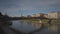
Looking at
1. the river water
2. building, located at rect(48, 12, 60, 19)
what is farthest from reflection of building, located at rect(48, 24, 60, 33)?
building, located at rect(48, 12, 60, 19)

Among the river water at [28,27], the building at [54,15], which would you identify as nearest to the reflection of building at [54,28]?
the river water at [28,27]

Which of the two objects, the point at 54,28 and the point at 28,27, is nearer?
the point at 28,27

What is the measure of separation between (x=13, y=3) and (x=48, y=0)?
62 cm

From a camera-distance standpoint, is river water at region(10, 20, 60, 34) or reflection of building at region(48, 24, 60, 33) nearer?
river water at region(10, 20, 60, 34)

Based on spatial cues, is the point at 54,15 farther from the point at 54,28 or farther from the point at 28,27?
the point at 28,27

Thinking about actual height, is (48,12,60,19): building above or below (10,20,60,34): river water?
above

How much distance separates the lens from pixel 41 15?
1875 mm

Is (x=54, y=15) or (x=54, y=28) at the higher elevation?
(x=54, y=15)

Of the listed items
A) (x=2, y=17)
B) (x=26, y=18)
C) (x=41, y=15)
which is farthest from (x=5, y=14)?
(x=41, y=15)

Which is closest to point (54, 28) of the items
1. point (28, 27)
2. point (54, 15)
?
point (54, 15)

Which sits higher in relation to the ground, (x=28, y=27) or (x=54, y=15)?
(x=54, y=15)

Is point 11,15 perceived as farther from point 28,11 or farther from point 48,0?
point 48,0

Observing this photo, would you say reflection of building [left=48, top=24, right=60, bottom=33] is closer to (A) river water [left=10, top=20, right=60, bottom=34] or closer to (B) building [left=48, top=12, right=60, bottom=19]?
(A) river water [left=10, top=20, right=60, bottom=34]

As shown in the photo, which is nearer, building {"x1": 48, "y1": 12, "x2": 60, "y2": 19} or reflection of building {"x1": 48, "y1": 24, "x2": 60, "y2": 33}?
building {"x1": 48, "y1": 12, "x2": 60, "y2": 19}
